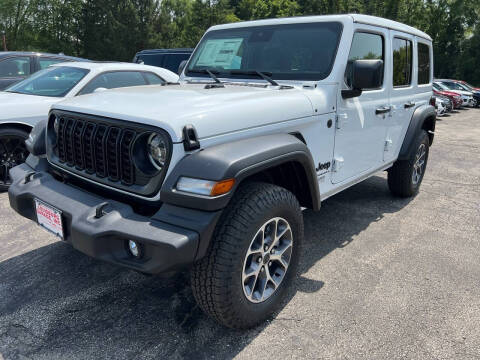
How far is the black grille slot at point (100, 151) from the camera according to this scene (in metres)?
2.39

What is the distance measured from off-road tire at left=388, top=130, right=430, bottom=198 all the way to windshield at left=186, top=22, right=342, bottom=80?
204 centimetres

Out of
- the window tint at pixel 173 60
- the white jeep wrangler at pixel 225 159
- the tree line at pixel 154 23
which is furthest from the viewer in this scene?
the tree line at pixel 154 23

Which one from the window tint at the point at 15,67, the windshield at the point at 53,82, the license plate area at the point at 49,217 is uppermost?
the window tint at the point at 15,67

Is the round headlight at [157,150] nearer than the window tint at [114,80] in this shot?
Yes

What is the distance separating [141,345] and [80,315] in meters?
0.55

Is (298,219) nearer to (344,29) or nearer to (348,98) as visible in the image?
(348,98)

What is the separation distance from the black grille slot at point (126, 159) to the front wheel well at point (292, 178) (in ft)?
2.66

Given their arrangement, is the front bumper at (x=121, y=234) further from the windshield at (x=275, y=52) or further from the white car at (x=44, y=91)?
the white car at (x=44, y=91)

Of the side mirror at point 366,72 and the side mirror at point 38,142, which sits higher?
the side mirror at point 366,72

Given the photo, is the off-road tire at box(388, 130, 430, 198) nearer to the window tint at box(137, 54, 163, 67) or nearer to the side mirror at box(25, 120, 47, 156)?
the side mirror at box(25, 120, 47, 156)

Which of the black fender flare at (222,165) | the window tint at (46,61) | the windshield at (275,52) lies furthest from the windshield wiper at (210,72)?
the window tint at (46,61)

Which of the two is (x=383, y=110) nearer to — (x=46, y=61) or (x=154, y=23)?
(x=46, y=61)

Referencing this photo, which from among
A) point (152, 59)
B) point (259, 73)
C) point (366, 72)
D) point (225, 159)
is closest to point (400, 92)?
point (366, 72)

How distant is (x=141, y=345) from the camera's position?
2381 millimetres
